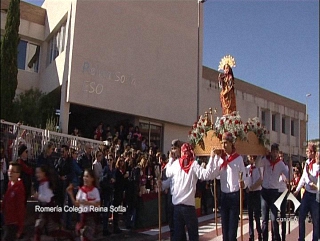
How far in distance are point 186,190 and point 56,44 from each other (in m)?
12.6

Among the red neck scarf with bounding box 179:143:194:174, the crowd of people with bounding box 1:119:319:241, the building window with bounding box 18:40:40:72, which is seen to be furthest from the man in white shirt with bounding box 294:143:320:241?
the building window with bounding box 18:40:40:72

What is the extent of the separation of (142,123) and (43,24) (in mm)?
6554

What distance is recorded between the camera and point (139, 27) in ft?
54.1

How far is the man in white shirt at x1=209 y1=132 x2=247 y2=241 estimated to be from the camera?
228 inches

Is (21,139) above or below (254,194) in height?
above

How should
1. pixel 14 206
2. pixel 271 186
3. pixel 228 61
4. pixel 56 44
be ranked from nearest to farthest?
pixel 14 206 < pixel 271 186 < pixel 228 61 < pixel 56 44

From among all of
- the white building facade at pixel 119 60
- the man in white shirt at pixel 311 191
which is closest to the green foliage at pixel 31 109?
the white building facade at pixel 119 60

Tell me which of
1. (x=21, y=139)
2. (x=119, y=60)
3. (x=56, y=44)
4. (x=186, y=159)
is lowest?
(x=186, y=159)

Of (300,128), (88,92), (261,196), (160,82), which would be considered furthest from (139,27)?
(300,128)

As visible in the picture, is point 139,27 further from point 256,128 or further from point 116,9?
point 256,128

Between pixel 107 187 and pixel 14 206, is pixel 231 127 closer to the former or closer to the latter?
pixel 107 187

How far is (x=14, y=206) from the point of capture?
5062 mm

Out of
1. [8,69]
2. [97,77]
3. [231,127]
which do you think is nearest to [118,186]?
[231,127]

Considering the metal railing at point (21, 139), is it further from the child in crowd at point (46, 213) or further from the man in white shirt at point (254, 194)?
the man in white shirt at point (254, 194)
